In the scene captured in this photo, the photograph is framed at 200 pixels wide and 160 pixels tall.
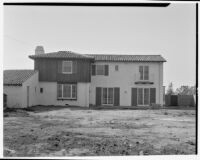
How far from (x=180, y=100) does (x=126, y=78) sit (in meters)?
5.08

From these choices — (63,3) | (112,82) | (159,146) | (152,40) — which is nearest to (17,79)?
(112,82)

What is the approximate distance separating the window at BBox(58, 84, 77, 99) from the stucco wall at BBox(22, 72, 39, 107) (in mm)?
1822

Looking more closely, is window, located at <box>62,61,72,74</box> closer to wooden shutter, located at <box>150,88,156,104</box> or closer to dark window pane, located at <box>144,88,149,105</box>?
dark window pane, located at <box>144,88,149,105</box>

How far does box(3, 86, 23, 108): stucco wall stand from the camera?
19609mm

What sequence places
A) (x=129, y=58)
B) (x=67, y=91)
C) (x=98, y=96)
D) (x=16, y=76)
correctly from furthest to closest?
1. (x=129, y=58)
2. (x=98, y=96)
3. (x=67, y=91)
4. (x=16, y=76)

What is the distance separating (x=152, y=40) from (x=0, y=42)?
75.2ft

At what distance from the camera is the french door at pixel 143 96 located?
25.7 meters

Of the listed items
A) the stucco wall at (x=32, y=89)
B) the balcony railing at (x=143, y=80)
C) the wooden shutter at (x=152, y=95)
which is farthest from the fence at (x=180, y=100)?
the stucco wall at (x=32, y=89)

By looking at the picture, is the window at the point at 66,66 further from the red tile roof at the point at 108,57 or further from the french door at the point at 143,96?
the french door at the point at 143,96

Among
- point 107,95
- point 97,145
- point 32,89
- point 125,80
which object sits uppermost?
point 125,80

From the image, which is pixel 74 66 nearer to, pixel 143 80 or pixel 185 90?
pixel 143 80

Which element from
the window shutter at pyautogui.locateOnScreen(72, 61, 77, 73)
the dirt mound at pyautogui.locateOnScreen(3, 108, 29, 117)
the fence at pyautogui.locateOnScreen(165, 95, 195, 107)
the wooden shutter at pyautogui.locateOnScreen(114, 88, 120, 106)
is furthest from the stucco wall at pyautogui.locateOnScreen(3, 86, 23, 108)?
the fence at pyautogui.locateOnScreen(165, 95, 195, 107)

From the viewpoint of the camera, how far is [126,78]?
2577 centimetres

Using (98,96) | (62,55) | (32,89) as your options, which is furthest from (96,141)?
(98,96)
